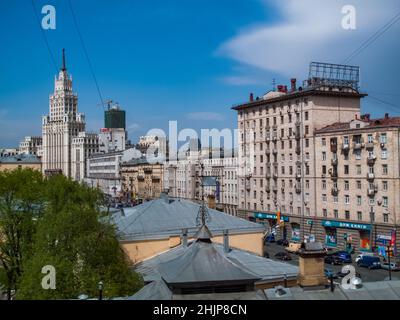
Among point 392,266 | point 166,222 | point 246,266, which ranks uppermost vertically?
point 166,222

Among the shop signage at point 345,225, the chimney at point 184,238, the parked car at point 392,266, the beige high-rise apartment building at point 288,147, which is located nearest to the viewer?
the chimney at point 184,238

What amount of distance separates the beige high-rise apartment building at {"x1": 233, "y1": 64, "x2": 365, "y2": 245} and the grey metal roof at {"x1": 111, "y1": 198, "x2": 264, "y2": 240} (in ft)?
70.4

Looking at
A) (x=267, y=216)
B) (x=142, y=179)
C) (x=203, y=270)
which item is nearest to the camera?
(x=203, y=270)

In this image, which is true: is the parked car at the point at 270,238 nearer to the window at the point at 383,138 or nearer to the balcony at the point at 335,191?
the balcony at the point at 335,191

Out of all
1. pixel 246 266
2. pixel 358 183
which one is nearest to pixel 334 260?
pixel 358 183

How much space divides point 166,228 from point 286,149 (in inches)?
1081

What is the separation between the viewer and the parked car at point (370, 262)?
3312 centimetres

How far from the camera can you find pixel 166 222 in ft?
72.3

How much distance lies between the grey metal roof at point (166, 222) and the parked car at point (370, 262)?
13303mm

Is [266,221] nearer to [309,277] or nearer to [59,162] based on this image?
[309,277]

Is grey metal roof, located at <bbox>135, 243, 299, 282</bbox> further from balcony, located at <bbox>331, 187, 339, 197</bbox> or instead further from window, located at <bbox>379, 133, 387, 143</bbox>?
balcony, located at <bbox>331, 187, 339, 197</bbox>

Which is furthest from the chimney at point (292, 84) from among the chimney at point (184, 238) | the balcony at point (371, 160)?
the chimney at point (184, 238)

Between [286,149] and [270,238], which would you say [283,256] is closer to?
[270,238]

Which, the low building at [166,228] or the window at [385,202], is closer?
the low building at [166,228]
